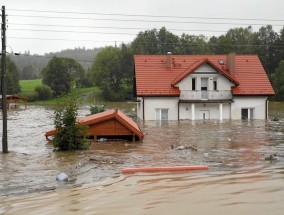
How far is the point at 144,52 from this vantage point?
102 m

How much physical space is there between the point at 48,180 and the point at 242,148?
35.6 ft

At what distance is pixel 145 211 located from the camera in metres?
9.16

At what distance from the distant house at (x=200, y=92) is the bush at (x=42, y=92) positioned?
50821mm

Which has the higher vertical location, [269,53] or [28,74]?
[269,53]

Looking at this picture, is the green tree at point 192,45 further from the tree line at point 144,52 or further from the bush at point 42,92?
the bush at point 42,92

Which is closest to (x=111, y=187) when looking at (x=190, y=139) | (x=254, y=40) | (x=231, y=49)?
(x=190, y=139)

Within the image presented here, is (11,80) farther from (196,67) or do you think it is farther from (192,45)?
(196,67)

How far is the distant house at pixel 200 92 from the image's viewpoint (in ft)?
137

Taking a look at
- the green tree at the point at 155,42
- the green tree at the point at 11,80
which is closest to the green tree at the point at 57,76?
the green tree at the point at 11,80

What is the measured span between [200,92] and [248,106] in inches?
202

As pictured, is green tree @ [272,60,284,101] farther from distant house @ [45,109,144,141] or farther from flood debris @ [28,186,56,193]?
flood debris @ [28,186,56,193]

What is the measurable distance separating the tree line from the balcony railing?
1835 inches

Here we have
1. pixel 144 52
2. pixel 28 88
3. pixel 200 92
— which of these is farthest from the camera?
pixel 28 88

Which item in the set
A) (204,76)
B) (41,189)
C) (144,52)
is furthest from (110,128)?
(144,52)
